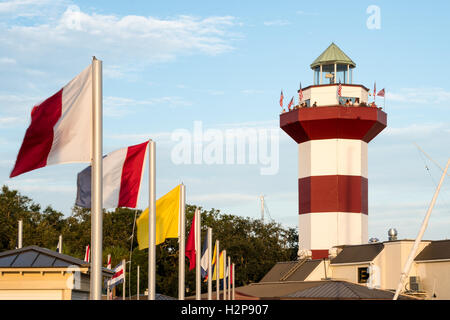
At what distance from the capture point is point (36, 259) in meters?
26.8

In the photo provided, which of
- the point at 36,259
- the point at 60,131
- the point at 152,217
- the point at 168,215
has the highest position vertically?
the point at 60,131

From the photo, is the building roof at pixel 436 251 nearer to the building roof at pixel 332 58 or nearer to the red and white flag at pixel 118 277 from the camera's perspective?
the building roof at pixel 332 58

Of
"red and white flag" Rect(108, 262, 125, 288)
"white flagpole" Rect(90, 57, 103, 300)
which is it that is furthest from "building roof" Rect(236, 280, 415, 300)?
"white flagpole" Rect(90, 57, 103, 300)

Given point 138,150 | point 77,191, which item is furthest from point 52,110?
point 138,150

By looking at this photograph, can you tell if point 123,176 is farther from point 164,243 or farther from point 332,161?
point 164,243

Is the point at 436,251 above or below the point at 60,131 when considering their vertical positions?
below

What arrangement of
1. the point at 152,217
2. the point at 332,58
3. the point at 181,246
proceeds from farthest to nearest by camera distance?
the point at 332,58 < the point at 181,246 < the point at 152,217

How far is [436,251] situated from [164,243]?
51.0 metres

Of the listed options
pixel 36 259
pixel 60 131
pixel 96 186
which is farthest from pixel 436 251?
pixel 60 131

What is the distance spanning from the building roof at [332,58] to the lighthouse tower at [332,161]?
325 centimetres

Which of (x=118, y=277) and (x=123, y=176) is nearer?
(x=123, y=176)

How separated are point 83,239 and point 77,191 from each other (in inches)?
3411

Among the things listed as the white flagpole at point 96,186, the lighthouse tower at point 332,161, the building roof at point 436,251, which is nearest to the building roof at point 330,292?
the building roof at point 436,251

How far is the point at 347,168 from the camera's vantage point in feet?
237
